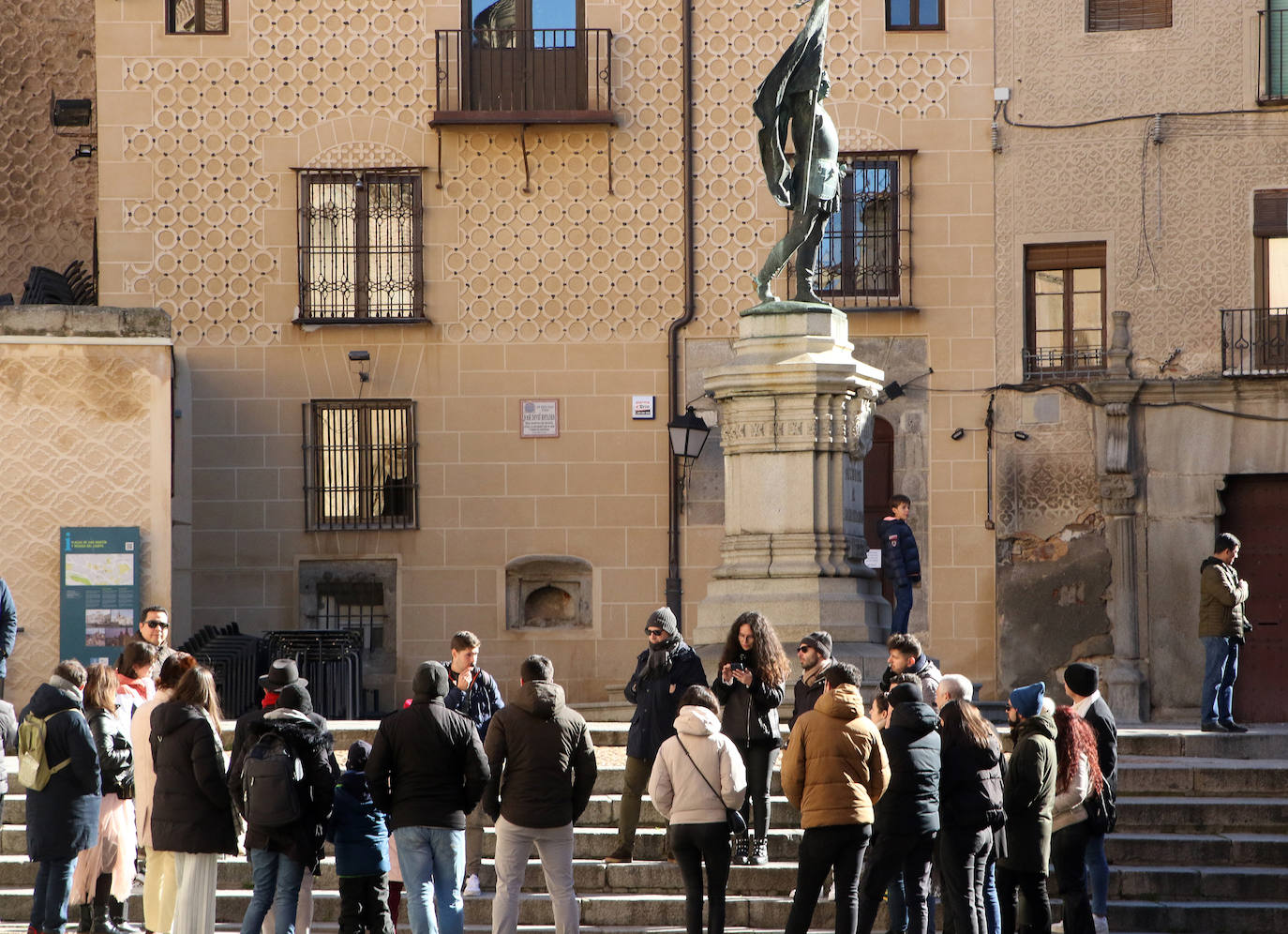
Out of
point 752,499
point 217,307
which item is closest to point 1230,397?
point 752,499

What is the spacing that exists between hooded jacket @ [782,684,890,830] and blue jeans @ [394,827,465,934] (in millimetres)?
1507

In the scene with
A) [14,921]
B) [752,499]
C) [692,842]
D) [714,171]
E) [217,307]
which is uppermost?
[714,171]

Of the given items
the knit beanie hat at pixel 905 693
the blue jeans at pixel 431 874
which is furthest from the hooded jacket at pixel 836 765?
the blue jeans at pixel 431 874

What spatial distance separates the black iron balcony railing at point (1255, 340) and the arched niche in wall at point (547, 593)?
7.01 meters

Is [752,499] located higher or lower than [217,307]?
lower

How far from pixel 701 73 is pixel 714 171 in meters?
1.07

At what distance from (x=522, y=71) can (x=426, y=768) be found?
1328cm

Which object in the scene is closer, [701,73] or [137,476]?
[137,476]

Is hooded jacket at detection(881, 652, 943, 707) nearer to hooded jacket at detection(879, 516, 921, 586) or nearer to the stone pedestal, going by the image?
the stone pedestal

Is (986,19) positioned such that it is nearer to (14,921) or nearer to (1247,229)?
(1247,229)

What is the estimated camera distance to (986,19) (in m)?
20.6

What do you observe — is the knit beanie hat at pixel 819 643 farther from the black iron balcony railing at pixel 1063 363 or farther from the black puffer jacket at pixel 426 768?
the black iron balcony railing at pixel 1063 363

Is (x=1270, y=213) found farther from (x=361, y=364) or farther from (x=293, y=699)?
(x=293, y=699)

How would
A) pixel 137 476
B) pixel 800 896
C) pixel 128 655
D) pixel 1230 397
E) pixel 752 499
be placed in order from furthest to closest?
pixel 1230 397
pixel 137 476
pixel 752 499
pixel 128 655
pixel 800 896
